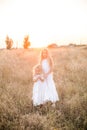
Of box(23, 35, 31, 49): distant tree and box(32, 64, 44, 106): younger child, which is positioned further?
box(23, 35, 31, 49): distant tree

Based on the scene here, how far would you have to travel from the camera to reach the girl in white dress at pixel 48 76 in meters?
6.91

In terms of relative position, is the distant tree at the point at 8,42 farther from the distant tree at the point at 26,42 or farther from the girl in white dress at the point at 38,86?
the girl in white dress at the point at 38,86

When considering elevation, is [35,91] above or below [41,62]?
below

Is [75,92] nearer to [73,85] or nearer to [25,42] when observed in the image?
[73,85]

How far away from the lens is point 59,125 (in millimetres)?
5223

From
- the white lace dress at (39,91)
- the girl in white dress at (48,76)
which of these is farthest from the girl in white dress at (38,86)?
the girl in white dress at (48,76)

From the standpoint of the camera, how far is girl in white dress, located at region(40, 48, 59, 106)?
22.7ft

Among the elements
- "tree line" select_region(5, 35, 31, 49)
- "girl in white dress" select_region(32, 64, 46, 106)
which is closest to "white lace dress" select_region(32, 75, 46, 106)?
"girl in white dress" select_region(32, 64, 46, 106)

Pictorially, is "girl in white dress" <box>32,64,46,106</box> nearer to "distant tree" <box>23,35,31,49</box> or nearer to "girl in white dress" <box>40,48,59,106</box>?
"girl in white dress" <box>40,48,59,106</box>

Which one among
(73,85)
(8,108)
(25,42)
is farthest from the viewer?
(25,42)

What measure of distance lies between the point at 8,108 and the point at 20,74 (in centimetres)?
504

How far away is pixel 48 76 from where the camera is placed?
7.04m

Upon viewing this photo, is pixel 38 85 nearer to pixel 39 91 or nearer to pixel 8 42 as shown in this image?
pixel 39 91

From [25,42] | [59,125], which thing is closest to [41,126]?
[59,125]
